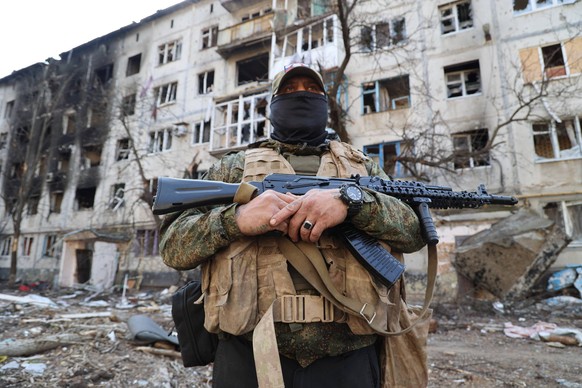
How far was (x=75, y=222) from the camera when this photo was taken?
65.8 ft

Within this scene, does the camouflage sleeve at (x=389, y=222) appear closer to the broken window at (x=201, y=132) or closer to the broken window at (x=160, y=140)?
the broken window at (x=201, y=132)

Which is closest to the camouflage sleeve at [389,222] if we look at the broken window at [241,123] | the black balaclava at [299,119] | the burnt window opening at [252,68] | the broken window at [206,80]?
the black balaclava at [299,119]

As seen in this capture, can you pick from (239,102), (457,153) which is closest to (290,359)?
(457,153)

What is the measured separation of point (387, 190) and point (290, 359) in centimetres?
92

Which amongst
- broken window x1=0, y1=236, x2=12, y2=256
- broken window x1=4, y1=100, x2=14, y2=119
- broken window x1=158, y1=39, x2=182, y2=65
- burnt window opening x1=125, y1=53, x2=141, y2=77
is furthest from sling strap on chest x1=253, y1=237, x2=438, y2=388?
broken window x1=4, y1=100, x2=14, y2=119

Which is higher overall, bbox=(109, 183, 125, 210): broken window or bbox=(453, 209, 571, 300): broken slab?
bbox=(109, 183, 125, 210): broken window

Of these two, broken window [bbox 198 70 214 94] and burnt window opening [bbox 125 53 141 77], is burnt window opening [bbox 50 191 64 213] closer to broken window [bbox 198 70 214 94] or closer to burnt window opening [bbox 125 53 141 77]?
burnt window opening [bbox 125 53 141 77]

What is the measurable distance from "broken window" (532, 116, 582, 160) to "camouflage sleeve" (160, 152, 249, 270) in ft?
41.5

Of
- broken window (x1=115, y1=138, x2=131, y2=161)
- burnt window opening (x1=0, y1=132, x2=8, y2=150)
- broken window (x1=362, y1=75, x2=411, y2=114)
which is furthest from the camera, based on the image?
burnt window opening (x1=0, y1=132, x2=8, y2=150)

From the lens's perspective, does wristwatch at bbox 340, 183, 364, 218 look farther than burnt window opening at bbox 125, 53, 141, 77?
No

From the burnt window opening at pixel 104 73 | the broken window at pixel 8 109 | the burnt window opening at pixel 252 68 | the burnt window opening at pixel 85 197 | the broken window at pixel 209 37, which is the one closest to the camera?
the burnt window opening at pixel 252 68

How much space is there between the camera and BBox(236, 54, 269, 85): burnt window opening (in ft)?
58.5

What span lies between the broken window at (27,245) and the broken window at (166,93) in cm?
1236

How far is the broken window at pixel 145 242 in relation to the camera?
17.2 meters
